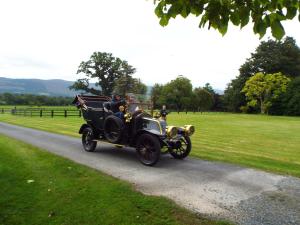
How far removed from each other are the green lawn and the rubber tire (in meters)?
1.91

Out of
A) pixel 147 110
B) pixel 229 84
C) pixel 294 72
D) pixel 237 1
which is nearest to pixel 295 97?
pixel 294 72

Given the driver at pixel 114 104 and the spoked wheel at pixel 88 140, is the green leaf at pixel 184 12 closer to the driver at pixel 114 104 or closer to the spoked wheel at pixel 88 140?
the driver at pixel 114 104

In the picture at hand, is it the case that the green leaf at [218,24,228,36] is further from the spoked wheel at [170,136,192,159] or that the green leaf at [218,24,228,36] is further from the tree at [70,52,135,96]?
the tree at [70,52,135,96]

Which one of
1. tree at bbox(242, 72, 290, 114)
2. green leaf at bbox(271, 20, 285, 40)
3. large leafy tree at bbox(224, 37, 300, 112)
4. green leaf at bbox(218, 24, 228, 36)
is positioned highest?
large leafy tree at bbox(224, 37, 300, 112)

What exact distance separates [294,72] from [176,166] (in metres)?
74.9

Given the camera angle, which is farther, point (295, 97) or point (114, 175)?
point (295, 97)

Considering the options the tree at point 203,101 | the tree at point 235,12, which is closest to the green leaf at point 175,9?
the tree at point 235,12

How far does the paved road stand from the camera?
5.75 m

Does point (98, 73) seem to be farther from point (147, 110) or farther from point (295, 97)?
point (147, 110)

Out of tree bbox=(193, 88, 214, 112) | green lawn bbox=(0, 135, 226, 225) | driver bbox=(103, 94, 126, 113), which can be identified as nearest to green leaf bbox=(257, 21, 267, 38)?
green lawn bbox=(0, 135, 226, 225)

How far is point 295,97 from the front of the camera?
63875mm

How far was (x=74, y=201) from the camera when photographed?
20.9 ft

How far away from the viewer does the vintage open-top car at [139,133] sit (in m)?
9.58

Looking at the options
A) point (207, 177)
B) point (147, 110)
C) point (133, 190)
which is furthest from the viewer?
point (147, 110)
